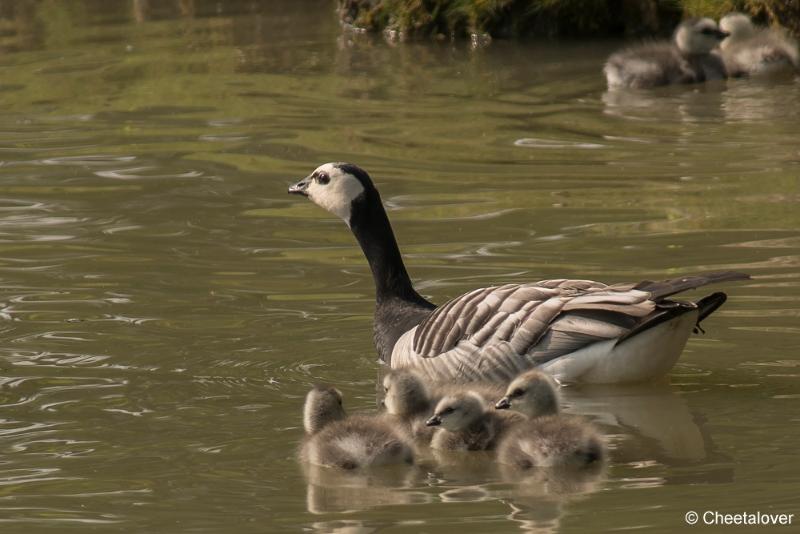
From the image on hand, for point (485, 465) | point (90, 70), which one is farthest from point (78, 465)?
point (90, 70)

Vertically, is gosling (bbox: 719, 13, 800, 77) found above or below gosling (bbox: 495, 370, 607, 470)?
above

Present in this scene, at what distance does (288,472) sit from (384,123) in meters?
8.15

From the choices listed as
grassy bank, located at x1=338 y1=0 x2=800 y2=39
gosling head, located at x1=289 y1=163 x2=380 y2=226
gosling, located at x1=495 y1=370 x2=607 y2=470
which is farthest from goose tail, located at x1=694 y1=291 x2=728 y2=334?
grassy bank, located at x1=338 y1=0 x2=800 y2=39

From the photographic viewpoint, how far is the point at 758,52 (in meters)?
15.7

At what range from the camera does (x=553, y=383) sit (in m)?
6.84

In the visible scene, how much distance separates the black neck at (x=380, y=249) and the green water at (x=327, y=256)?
318mm

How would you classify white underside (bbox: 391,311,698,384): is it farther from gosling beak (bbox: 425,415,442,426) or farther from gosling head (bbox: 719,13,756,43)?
gosling head (bbox: 719,13,756,43)

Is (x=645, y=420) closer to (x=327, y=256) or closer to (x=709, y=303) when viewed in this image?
(x=709, y=303)

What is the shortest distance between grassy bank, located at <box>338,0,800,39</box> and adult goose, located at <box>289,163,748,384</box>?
10986 millimetres

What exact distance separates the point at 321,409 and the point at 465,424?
1.90ft

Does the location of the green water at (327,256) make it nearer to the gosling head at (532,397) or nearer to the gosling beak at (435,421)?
the gosling beak at (435,421)

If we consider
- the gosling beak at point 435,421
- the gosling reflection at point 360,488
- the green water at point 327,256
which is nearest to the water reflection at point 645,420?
the green water at point 327,256

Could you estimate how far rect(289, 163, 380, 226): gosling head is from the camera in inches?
341

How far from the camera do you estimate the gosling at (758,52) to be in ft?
51.3
